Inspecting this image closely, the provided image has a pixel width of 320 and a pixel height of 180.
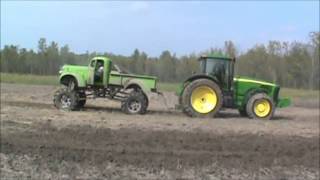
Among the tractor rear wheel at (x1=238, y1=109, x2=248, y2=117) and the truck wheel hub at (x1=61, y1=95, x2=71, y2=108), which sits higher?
the truck wheel hub at (x1=61, y1=95, x2=71, y2=108)

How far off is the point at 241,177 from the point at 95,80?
9980 millimetres

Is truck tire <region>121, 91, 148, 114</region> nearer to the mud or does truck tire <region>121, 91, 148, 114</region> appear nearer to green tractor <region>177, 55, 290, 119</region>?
green tractor <region>177, 55, 290, 119</region>

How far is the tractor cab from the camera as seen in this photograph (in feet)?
69.3

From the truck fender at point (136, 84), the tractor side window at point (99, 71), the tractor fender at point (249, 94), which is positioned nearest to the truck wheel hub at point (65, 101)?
the tractor side window at point (99, 71)

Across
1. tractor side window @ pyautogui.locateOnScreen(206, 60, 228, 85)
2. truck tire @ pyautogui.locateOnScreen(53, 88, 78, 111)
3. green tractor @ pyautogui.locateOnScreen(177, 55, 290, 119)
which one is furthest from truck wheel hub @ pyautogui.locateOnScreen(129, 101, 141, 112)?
tractor side window @ pyautogui.locateOnScreen(206, 60, 228, 85)

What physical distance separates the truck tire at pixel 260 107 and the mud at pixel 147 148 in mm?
2417

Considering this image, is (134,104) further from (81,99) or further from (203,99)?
(203,99)

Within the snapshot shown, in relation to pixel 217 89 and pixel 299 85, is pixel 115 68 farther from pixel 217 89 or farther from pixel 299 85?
pixel 299 85

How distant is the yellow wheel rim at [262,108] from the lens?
21289mm

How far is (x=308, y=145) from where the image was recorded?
49.5 feet

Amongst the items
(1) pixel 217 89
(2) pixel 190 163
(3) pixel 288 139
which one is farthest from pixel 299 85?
(2) pixel 190 163

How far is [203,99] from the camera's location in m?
20.9

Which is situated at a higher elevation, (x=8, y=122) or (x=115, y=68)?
(x=115, y=68)

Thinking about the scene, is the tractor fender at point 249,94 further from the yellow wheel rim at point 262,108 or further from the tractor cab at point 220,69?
the tractor cab at point 220,69
